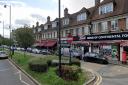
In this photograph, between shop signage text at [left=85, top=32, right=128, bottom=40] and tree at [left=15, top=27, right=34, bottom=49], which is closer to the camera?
tree at [left=15, top=27, right=34, bottom=49]

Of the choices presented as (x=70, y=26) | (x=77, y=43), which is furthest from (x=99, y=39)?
(x=70, y=26)

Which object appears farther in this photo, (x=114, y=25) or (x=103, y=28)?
(x=103, y=28)

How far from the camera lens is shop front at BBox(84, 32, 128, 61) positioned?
1752 inches

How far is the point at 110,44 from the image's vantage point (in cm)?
4819

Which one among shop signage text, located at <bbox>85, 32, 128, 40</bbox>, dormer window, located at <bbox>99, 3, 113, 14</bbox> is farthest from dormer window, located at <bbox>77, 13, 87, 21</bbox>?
dormer window, located at <bbox>99, 3, 113, 14</bbox>

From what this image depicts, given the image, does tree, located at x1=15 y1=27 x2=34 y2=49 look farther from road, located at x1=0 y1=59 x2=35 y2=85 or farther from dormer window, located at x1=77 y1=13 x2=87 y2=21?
dormer window, located at x1=77 y1=13 x2=87 y2=21

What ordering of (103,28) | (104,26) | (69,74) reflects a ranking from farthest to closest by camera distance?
(103,28) → (104,26) → (69,74)

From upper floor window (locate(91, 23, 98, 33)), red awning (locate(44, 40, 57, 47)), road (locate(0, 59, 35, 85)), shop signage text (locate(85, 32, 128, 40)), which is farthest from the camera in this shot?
red awning (locate(44, 40, 57, 47))

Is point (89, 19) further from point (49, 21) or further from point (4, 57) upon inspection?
point (49, 21)

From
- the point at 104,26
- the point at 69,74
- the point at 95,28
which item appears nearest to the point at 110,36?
the point at 104,26

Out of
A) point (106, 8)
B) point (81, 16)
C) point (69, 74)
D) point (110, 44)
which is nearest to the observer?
point (69, 74)

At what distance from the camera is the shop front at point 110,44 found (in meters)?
44.5

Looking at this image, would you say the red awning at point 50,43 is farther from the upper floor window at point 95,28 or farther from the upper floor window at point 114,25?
the upper floor window at point 114,25

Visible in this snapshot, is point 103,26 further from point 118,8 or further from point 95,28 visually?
point 118,8
